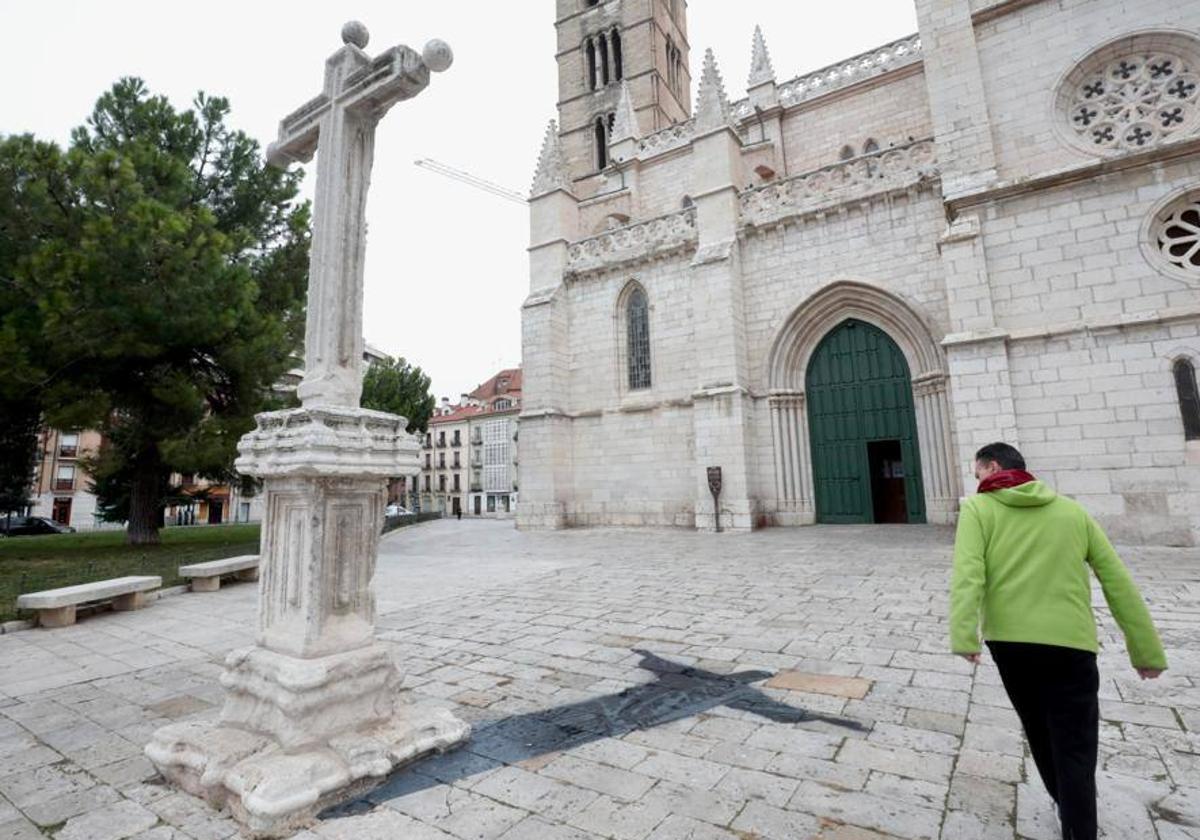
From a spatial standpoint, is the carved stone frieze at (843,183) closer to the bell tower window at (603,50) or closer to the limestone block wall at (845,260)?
the limestone block wall at (845,260)

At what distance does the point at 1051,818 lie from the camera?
2.06 m

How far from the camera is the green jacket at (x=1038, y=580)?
76.4 inches

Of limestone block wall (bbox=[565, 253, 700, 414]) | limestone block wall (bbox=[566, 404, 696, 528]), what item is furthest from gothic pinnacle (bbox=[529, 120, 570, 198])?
limestone block wall (bbox=[566, 404, 696, 528])

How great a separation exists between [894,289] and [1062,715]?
1255cm

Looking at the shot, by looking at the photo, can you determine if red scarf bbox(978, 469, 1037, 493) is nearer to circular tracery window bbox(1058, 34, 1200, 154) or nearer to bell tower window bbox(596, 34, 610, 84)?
circular tracery window bbox(1058, 34, 1200, 154)

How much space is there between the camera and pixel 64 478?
36094 millimetres

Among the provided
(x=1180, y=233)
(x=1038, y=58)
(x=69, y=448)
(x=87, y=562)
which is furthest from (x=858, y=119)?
(x=69, y=448)

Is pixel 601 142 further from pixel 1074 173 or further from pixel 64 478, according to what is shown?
pixel 64 478

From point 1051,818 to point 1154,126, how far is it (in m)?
12.5

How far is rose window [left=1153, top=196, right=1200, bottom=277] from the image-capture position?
862 cm

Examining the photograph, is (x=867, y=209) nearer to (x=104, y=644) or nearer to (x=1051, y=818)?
(x=1051, y=818)

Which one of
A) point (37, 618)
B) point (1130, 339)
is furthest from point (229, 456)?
point (1130, 339)

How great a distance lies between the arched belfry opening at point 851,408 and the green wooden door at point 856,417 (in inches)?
0.9

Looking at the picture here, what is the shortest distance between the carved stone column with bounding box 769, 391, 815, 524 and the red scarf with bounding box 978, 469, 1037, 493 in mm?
12016
